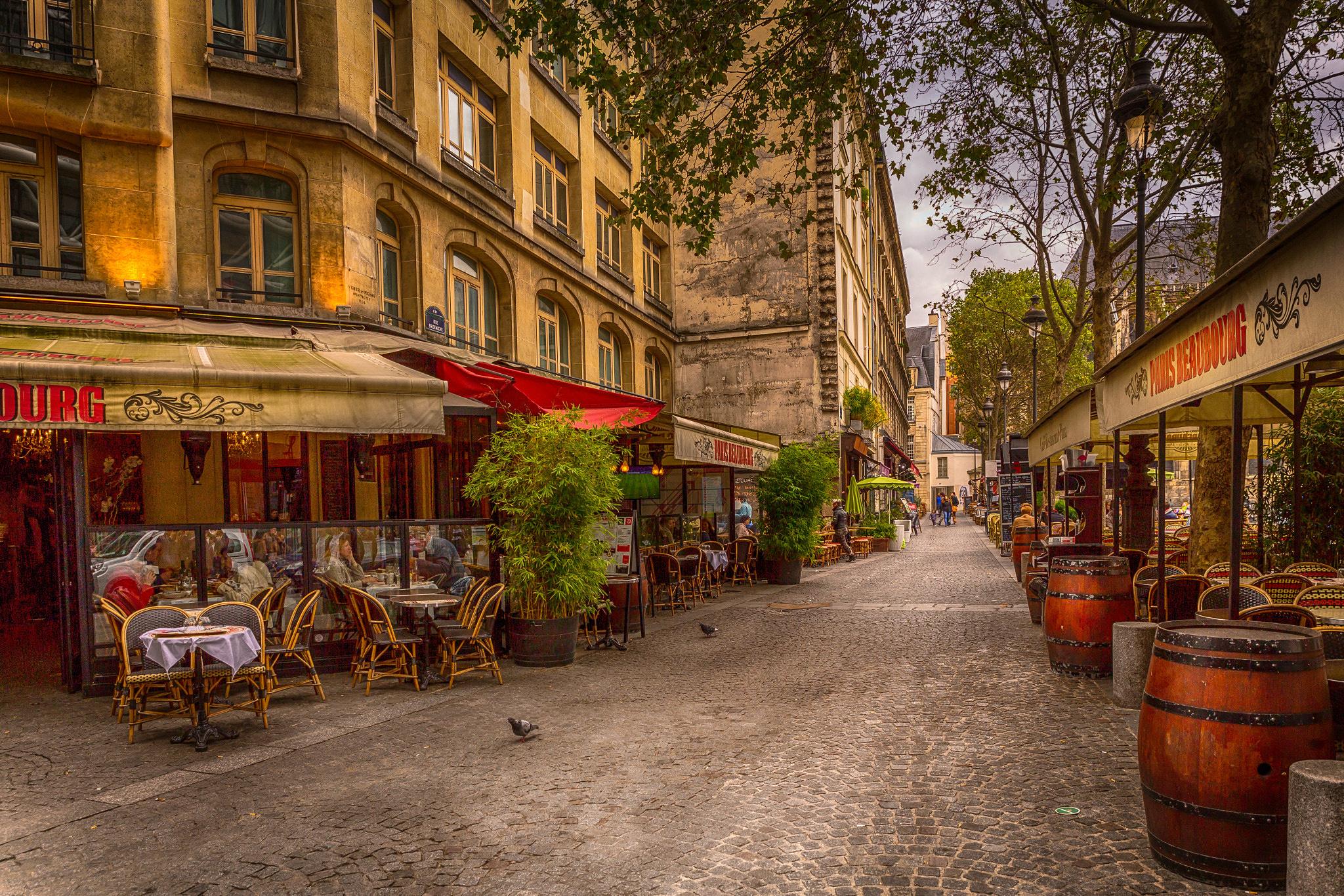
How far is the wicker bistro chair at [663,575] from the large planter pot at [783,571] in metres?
4.00

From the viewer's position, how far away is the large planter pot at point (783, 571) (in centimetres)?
1678

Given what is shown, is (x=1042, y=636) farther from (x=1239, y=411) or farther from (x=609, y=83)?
(x=609, y=83)

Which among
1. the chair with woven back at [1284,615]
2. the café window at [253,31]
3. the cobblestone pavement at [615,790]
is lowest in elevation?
the cobblestone pavement at [615,790]

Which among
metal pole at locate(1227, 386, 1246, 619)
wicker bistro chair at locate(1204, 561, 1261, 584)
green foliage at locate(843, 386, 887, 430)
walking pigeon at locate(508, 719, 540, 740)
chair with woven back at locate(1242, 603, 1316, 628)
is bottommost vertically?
walking pigeon at locate(508, 719, 540, 740)

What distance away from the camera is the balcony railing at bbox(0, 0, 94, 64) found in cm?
956

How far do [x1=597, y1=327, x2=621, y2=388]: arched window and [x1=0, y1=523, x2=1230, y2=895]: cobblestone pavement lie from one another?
44.2 ft

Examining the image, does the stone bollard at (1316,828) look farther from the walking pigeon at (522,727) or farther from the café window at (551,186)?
the café window at (551,186)

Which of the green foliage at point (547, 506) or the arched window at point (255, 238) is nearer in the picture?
the green foliage at point (547, 506)

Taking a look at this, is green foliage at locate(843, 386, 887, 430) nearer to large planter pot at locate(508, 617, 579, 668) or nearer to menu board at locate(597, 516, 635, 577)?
menu board at locate(597, 516, 635, 577)

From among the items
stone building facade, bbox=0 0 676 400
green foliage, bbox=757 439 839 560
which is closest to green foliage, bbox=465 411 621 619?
stone building facade, bbox=0 0 676 400

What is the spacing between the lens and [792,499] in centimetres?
A: 1608

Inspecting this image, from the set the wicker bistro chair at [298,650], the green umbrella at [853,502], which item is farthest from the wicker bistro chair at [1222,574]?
the green umbrella at [853,502]

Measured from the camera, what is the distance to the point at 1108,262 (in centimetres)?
1535

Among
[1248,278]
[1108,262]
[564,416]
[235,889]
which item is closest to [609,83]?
[564,416]
